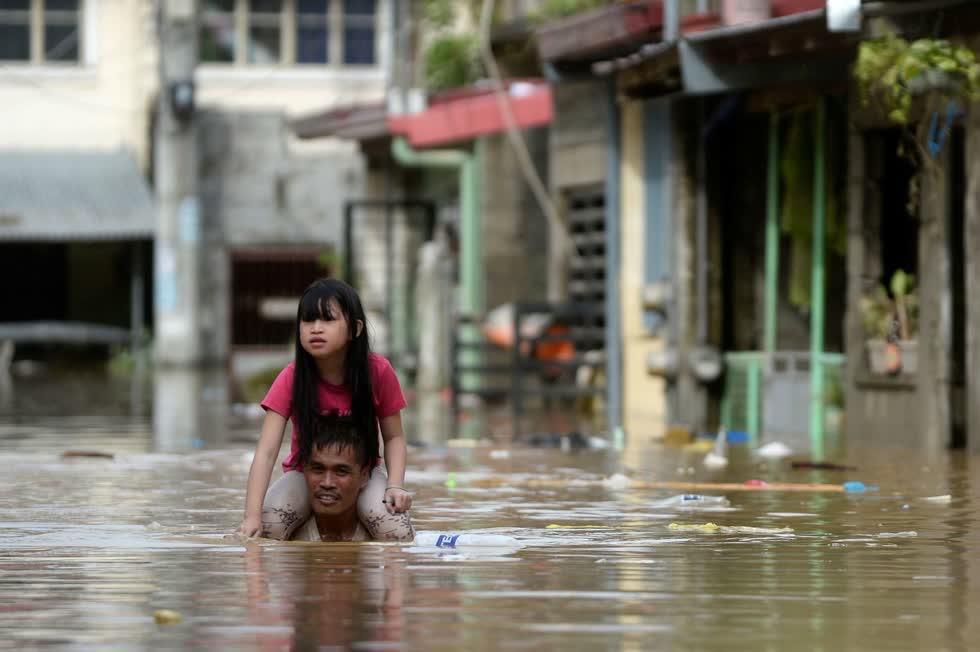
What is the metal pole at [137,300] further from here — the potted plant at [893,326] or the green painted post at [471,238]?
the potted plant at [893,326]

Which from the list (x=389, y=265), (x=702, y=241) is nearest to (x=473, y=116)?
(x=389, y=265)

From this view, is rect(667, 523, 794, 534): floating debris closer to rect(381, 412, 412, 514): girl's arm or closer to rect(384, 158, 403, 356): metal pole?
rect(381, 412, 412, 514): girl's arm

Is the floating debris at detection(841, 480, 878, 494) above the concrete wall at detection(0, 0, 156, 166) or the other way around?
the other way around

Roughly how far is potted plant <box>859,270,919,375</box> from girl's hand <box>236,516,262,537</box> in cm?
883

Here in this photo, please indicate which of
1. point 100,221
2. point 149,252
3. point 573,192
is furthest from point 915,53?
point 149,252

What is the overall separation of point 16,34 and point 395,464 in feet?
131

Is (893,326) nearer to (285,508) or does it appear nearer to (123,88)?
(285,508)

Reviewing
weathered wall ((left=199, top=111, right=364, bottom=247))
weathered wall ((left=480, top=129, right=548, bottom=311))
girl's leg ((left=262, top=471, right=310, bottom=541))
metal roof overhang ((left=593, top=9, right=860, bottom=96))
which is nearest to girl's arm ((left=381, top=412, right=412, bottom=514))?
girl's leg ((left=262, top=471, right=310, bottom=541))

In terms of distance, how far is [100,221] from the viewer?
4494 cm

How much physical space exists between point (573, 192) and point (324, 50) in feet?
70.7

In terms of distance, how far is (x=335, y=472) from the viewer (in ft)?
30.4

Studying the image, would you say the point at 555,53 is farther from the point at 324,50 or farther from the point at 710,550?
the point at 324,50

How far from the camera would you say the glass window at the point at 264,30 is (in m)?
47.1

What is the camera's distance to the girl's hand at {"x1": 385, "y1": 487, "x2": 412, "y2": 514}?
9023 millimetres
